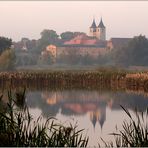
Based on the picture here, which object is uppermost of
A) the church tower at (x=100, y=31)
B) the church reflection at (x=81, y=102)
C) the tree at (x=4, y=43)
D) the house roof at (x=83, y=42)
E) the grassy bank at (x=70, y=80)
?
the church tower at (x=100, y=31)

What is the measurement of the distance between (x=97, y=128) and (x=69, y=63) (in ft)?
206

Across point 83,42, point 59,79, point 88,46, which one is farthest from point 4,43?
point 83,42

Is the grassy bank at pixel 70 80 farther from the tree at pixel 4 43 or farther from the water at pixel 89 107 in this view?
the tree at pixel 4 43

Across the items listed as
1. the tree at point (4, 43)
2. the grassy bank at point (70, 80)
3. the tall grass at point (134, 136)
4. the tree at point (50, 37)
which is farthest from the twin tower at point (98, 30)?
the tall grass at point (134, 136)

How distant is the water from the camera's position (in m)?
14.1

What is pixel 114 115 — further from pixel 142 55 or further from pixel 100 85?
pixel 142 55

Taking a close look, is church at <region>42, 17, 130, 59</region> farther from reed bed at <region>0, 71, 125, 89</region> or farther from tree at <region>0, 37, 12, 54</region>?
reed bed at <region>0, 71, 125, 89</region>

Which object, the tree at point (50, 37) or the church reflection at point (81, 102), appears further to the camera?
the tree at point (50, 37)

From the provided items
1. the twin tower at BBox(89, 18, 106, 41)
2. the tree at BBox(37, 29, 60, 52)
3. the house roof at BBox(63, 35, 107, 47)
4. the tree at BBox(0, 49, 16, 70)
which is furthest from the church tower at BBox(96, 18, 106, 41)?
the tree at BBox(0, 49, 16, 70)

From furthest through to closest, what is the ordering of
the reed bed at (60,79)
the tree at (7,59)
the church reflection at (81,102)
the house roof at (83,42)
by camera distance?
the house roof at (83,42) → the tree at (7,59) → the reed bed at (60,79) → the church reflection at (81,102)

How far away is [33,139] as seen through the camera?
674 centimetres

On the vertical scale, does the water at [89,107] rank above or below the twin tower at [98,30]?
below

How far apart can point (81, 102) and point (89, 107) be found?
2233 mm

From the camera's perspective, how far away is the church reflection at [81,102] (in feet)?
62.4
